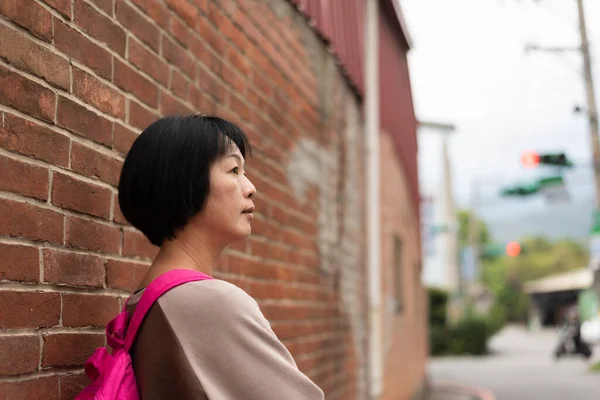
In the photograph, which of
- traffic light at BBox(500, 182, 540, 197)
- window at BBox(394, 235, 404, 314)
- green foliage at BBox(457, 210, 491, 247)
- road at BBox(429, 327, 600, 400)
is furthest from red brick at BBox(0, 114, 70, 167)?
green foliage at BBox(457, 210, 491, 247)

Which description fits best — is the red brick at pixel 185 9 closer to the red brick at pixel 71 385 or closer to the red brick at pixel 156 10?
the red brick at pixel 156 10

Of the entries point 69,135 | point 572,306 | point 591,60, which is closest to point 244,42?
point 69,135

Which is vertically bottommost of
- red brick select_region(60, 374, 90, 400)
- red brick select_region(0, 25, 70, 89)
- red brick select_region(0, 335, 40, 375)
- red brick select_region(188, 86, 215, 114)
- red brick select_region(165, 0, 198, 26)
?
red brick select_region(60, 374, 90, 400)

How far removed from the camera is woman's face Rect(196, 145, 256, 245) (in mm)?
1990

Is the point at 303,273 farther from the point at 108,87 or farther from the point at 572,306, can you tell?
the point at 572,306

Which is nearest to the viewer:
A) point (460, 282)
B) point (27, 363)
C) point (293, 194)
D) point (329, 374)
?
point (27, 363)

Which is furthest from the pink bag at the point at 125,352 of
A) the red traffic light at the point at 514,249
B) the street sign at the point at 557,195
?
the red traffic light at the point at 514,249

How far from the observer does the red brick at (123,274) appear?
2515 mm

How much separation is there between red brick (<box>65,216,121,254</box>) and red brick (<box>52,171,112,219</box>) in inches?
1.3

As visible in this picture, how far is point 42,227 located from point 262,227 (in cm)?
209

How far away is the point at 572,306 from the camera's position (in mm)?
70312

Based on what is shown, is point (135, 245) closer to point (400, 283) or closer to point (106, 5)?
point (106, 5)

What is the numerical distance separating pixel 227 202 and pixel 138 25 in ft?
3.25

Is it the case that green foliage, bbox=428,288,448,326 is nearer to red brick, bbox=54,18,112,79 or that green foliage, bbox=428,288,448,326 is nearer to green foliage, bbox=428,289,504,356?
green foliage, bbox=428,289,504,356
